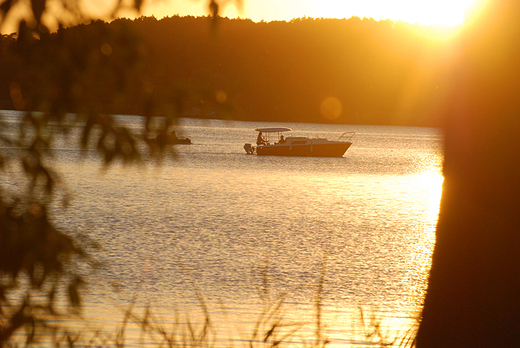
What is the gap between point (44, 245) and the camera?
314cm

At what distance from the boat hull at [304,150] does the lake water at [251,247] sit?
16962mm

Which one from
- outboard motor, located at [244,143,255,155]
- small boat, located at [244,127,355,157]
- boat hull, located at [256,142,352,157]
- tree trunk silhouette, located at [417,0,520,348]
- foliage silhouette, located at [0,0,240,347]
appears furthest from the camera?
outboard motor, located at [244,143,255,155]

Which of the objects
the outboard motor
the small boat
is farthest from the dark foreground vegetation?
the outboard motor

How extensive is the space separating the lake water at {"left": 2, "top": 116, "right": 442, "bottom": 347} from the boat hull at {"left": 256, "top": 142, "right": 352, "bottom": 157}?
17.0 meters

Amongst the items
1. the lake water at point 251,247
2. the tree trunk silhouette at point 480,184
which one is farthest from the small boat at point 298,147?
the tree trunk silhouette at point 480,184

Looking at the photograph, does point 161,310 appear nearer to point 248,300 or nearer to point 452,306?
point 248,300

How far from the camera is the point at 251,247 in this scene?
68.9 ft

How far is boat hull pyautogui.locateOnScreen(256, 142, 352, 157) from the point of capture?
217 feet

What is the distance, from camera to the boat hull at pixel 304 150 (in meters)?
66.2

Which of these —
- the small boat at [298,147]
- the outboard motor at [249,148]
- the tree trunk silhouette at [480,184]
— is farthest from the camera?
the outboard motor at [249,148]

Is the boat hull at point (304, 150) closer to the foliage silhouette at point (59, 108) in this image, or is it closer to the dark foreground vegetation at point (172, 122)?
the dark foreground vegetation at point (172, 122)

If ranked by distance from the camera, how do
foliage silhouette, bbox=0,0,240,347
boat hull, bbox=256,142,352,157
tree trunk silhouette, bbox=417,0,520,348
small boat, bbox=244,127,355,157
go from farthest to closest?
small boat, bbox=244,127,355,157, boat hull, bbox=256,142,352,157, tree trunk silhouette, bbox=417,0,520,348, foliage silhouette, bbox=0,0,240,347

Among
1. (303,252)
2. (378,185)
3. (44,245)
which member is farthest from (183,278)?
(378,185)

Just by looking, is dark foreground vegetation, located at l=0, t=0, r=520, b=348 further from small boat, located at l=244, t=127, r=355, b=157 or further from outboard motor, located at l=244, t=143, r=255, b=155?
outboard motor, located at l=244, t=143, r=255, b=155
